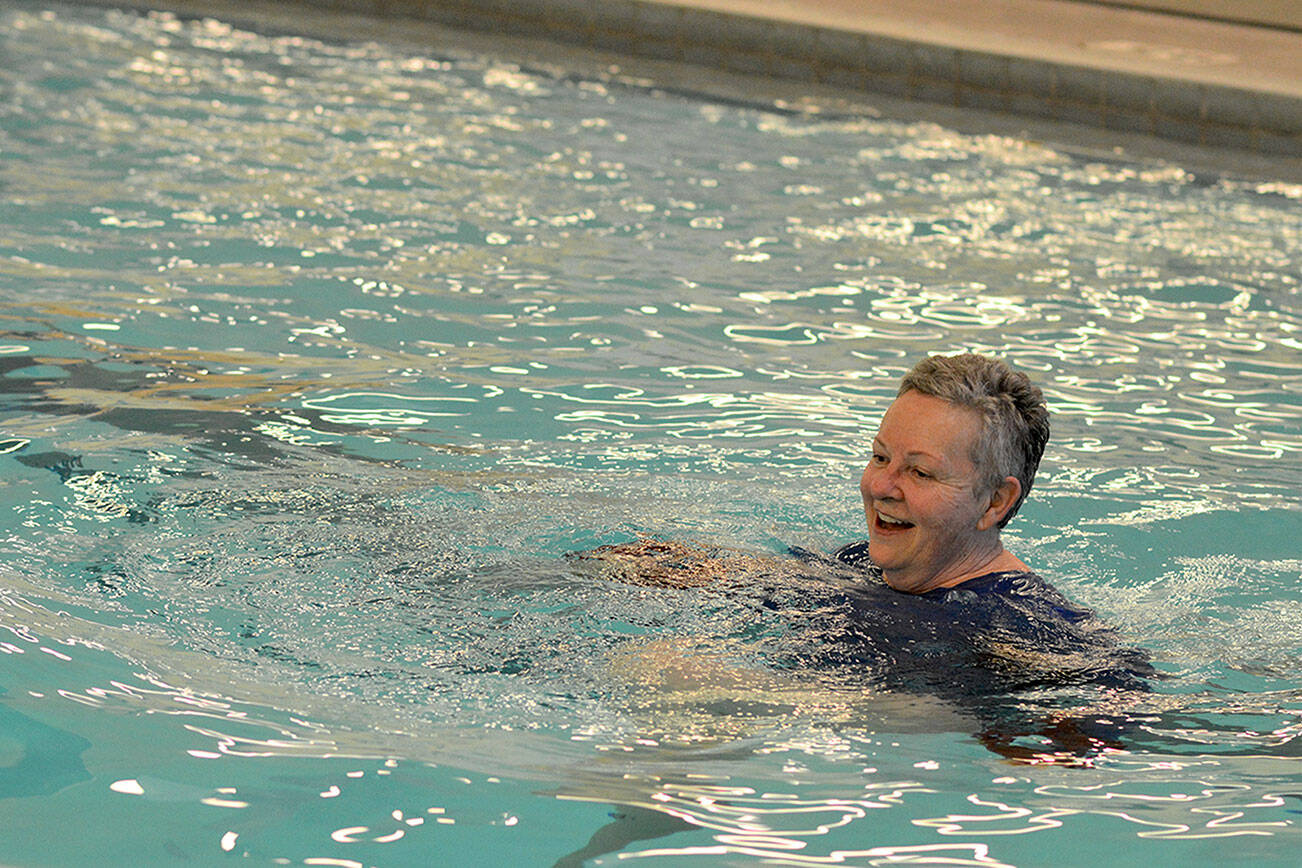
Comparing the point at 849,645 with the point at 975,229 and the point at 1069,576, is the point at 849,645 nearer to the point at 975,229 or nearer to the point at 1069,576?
the point at 1069,576

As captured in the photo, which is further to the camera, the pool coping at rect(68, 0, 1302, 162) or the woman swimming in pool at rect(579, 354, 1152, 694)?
the pool coping at rect(68, 0, 1302, 162)

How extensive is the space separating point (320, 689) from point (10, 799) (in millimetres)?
649

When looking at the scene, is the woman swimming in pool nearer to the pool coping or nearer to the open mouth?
the open mouth

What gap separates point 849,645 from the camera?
11.9 feet

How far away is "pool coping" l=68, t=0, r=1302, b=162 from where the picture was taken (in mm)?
10312

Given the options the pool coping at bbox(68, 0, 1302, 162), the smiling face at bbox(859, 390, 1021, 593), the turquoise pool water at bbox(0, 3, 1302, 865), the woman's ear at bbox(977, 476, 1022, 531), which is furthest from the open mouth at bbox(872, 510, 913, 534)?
the pool coping at bbox(68, 0, 1302, 162)

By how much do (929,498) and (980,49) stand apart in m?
7.90

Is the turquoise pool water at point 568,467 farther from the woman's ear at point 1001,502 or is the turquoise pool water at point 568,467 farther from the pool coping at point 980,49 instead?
the pool coping at point 980,49

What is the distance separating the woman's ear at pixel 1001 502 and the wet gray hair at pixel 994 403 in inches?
0.5

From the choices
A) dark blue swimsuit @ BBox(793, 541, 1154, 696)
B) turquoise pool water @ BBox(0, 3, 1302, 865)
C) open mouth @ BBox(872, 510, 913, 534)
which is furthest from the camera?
open mouth @ BBox(872, 510, 913, 534)

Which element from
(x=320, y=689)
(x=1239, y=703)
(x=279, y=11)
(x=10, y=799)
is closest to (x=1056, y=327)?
(x=1239, y=703)

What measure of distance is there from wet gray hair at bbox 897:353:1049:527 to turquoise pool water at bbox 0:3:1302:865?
49 cm

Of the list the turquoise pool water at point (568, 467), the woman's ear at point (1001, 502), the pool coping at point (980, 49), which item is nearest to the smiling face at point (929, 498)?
the woman's ear at point (1001, 502)

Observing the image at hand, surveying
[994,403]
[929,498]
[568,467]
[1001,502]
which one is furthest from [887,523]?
[568,467]
